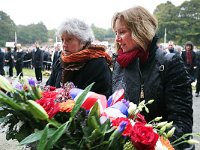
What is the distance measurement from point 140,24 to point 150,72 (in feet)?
0.90

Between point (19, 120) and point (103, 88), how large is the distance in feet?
4.48

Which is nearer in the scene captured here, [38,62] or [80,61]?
[80,61]

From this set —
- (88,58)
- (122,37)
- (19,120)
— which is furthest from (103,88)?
(19,120)

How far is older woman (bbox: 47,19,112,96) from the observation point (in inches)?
104

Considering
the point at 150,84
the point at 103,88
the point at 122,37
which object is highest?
the point at 122,37

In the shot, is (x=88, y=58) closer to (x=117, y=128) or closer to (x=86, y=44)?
(x=86, y=44)

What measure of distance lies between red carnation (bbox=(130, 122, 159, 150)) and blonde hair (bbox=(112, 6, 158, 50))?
77cm

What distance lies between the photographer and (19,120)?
55.0 inches

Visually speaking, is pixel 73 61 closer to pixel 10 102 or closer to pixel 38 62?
pixel 10 102

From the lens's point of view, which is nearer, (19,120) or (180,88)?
(19,120)

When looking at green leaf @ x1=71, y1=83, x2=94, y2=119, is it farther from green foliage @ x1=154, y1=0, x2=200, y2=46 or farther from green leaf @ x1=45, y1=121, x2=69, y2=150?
green foliage @ x1=154, y1=0, x2=200, y2=46

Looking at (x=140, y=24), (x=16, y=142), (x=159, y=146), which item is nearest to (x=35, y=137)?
(x=159, y=146)

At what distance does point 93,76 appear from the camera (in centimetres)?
267

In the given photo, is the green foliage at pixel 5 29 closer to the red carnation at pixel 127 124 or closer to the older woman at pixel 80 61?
the older woman at pixel 80 61
